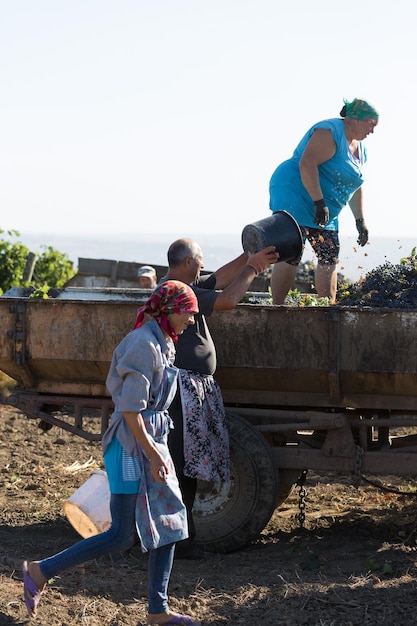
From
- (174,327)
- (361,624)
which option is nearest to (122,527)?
(174,327)

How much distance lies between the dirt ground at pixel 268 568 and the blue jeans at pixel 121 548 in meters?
0.32

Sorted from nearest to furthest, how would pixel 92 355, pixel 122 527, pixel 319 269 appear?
1. pixel 122 527
2. pixel 92 355
3. pixel 319 269

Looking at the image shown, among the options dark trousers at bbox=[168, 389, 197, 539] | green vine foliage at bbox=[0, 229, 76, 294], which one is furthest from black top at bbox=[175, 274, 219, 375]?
green vine foliage at bbox=[0, 229, 76, 294]

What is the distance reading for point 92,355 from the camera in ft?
21.6

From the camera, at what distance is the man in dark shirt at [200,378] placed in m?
5.67

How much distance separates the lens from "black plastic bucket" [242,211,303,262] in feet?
19.7

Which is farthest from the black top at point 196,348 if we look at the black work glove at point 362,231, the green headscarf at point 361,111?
the black work glove at point 362,231

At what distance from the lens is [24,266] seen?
1742 centimetres

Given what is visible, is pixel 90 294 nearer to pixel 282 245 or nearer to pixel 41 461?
pixel 41 461

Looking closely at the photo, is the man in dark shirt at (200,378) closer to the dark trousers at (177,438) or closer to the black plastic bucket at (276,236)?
the dark trousers at (177,438)

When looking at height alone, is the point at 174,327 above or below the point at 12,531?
above

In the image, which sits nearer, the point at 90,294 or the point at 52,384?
the point at 52,384

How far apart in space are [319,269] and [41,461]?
3.17 m

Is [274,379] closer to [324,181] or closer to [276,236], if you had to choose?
[276,236]
